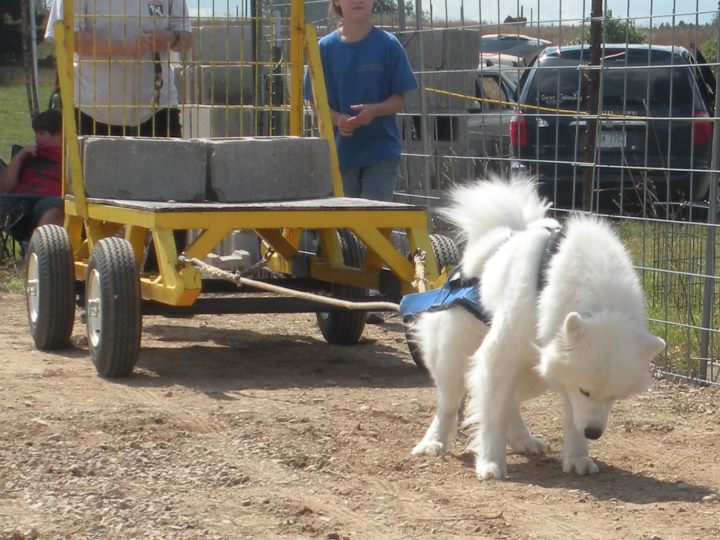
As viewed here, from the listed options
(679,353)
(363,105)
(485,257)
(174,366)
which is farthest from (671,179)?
(174,366)

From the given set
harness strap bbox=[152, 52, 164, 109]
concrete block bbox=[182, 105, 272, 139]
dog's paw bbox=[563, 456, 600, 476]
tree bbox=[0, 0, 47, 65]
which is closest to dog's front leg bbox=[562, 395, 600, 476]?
dog's paw bbox=[563, 456, 600, 476]

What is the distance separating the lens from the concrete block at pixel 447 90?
29.5ft

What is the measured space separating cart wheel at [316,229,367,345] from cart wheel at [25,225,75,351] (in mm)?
1626

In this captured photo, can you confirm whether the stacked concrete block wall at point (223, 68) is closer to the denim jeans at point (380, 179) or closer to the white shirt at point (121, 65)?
the white shirt at point (121, 65)

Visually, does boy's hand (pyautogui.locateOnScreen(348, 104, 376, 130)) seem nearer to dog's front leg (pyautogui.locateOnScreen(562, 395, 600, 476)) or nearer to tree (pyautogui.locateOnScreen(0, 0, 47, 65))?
dog's front leg (pyautogui.locateOnScreen(562, 395, 600, 476))

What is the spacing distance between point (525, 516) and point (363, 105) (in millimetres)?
4187

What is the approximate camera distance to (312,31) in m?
7.87

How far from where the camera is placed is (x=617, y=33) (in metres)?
7.69

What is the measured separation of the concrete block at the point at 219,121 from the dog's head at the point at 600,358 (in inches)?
165

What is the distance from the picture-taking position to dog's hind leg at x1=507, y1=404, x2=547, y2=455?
5.39 meters

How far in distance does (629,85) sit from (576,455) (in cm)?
324

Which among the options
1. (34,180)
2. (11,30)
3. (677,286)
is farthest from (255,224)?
(11,30)

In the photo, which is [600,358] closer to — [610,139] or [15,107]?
[610,139]

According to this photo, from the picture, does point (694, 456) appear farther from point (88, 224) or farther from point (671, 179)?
point (88, 224)
